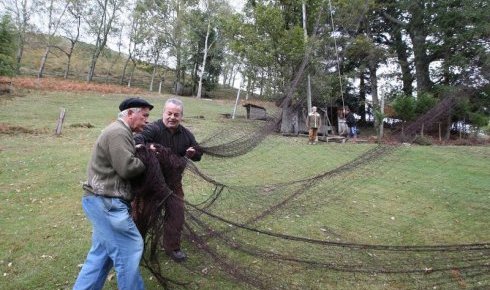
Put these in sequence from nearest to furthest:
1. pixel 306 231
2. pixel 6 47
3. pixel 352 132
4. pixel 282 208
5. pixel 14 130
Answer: pixel 306 231 → pixel 282 208 → pixel 14 130 → pixel 352 132 → pixel 6 47

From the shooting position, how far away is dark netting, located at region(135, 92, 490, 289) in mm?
3264

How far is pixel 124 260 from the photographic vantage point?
262 cm

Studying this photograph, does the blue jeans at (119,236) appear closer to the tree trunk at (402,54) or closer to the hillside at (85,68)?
the tree trunk at (402,54)

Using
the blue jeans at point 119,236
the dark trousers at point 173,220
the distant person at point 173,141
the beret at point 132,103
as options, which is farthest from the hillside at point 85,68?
the blue jeans at point 119,236

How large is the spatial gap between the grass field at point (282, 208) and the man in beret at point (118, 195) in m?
0.95

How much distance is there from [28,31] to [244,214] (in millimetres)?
36260

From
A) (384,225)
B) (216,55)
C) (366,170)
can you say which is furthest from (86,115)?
(216,55)

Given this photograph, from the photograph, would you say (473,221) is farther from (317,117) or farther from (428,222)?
(317,117)

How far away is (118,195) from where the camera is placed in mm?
2621

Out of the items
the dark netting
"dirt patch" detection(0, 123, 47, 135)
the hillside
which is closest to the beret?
the dark netting

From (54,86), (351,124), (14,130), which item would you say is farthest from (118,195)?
(54,86)

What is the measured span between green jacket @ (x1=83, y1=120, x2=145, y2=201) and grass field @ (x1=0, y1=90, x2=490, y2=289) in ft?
4.22

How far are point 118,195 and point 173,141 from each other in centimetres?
120

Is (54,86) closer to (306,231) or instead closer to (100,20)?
(100,20)
